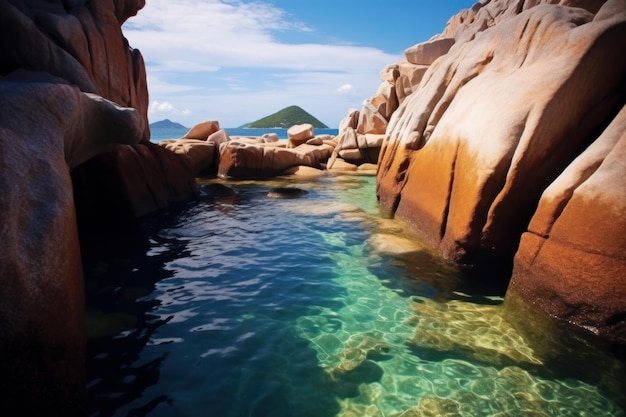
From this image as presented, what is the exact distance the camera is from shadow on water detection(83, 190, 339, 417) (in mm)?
3568

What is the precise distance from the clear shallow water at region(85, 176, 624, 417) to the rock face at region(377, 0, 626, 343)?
2.33 feet

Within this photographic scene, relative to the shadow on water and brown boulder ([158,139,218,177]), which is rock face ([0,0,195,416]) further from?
brown boulder ([158,139,218,177])

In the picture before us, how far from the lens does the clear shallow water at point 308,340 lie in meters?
3.68

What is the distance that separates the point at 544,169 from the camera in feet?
19.2

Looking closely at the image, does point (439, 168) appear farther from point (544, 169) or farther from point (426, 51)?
point (426, 51)

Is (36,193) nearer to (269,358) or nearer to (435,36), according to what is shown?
(269,358)

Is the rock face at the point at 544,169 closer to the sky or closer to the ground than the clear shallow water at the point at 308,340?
closer to the sky

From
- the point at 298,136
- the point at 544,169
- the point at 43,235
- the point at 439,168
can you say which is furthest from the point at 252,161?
the point at 43,235

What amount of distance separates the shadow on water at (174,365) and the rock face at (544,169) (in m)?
2.99

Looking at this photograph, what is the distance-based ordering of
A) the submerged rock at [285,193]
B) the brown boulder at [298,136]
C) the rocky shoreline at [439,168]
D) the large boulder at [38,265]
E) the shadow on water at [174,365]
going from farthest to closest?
the brown boulder at [298,136]
the submerged rock at [285,193]
the shadow on water at [174,365]
the rocky shoreline at [439,168]
the large boulder at [38,265]

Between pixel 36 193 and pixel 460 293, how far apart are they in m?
5.74

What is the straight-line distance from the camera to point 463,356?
14.5ft

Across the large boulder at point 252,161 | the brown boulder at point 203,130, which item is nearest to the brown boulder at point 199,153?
the large boulder at point 252,161

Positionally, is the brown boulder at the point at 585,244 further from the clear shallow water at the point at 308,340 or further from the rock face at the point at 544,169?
the clear shallow water at the point at 308,340
